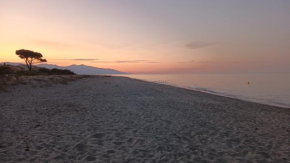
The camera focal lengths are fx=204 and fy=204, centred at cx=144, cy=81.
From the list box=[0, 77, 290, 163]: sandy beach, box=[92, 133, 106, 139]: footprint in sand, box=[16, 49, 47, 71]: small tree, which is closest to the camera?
box=[0, 77, 290, 163]: sandy beach

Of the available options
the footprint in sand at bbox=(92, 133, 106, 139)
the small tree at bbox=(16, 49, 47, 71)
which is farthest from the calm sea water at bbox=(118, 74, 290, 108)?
the small tree at bbox=(16, 49, 47, 71)

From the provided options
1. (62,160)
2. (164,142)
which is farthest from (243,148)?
(62,160)

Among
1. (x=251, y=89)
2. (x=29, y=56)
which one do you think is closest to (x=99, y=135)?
(x=251, y=89)

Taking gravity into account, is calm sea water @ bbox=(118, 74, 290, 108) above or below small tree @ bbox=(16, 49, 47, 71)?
below

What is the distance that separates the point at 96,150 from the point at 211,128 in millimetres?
6192

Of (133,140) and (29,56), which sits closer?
(133,140)

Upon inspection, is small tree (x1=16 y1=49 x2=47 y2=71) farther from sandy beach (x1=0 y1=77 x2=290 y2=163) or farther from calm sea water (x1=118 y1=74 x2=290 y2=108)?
sandy beach (x1=0 y1=77 x2=290 y2=163)

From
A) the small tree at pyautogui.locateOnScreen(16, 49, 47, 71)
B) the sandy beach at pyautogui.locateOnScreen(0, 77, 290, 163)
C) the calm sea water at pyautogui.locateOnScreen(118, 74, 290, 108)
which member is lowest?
the calm sea water at pyautogui.locateOnScreen(118, 74, 290, 108)

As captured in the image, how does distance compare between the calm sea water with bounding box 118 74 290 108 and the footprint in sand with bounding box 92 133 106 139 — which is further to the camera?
the calm sea water with bounding box 118 74 290 108

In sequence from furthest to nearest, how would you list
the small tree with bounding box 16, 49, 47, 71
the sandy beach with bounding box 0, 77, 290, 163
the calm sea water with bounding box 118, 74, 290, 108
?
the small tree with bounding box 16, 49, 47, 71 < the calm sea water with bounding box 118, 74, 290, 108 < the sandy beach with bounding box 0, 77, 290, 163

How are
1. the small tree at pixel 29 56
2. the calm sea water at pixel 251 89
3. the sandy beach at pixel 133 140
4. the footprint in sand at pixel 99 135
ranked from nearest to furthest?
the sandy beach at pixel 133 140, the footprint in sand at pixel 99 135, the calm sea water at pixel 251 89, the small tree at pixel 29 56

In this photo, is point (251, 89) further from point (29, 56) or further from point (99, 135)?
point (29, 56)

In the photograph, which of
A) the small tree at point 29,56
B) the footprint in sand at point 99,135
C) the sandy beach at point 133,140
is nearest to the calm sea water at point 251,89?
the sandy beach at point 133,140

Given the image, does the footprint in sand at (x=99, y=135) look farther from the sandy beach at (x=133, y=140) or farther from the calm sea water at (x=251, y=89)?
the calm sea water at (x=251, y=89)
